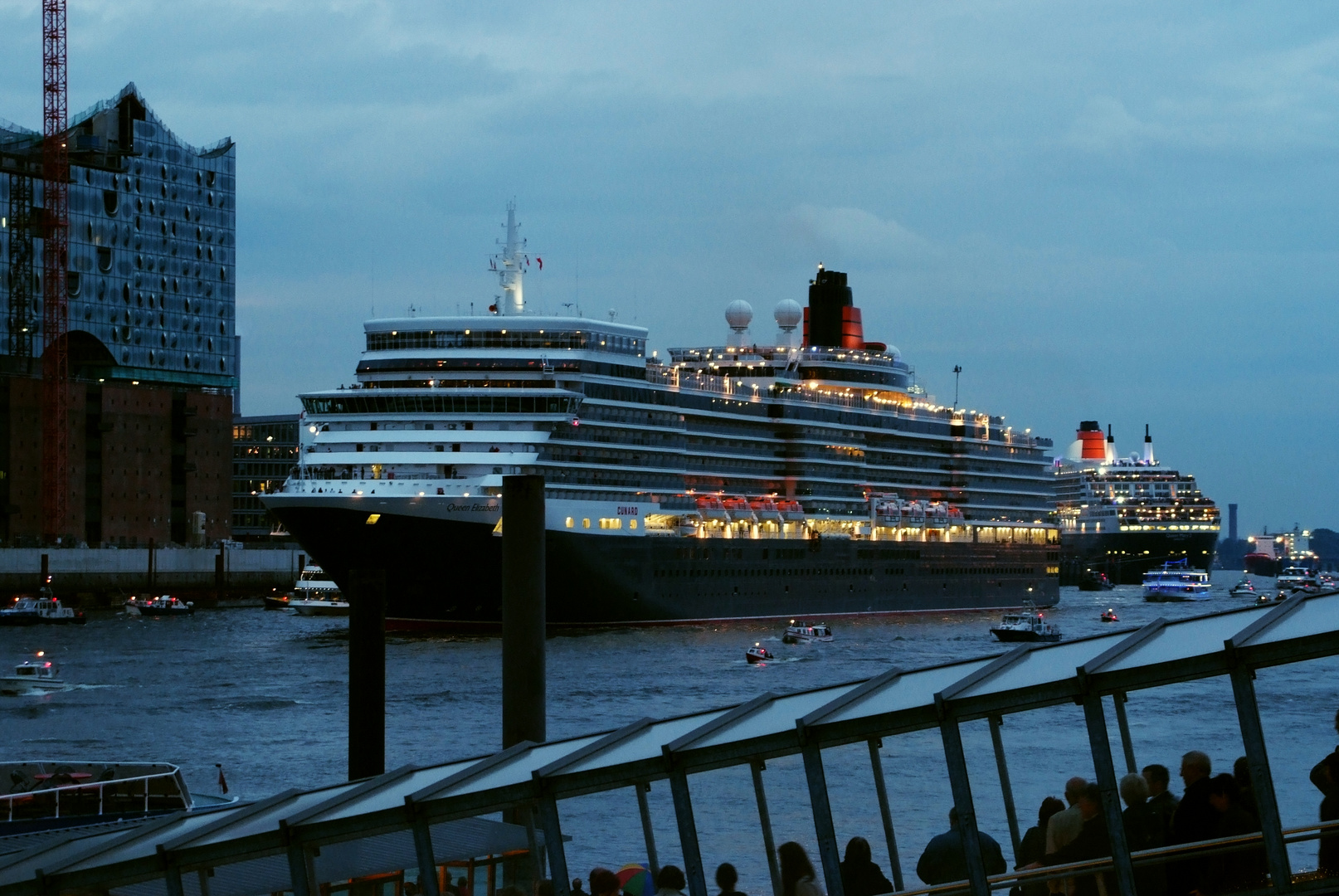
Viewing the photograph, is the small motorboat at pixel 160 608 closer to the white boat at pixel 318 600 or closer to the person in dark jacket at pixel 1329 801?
the white boat at pixel 318 600

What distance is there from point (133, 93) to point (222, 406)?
2087 centimetres

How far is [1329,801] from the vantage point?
745 cm

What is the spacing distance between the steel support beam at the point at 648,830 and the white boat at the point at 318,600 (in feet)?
256

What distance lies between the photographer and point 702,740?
8289mm

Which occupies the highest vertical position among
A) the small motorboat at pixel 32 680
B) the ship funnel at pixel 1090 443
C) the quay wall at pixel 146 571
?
the ship funnel at pixel 1090 443

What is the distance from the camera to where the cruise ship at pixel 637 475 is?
2461 inches

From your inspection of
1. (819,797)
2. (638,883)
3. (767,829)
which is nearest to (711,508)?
(638,883)

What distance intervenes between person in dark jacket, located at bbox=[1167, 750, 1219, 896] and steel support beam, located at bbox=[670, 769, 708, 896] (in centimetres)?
205

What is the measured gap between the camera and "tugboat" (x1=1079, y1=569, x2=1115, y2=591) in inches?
5881

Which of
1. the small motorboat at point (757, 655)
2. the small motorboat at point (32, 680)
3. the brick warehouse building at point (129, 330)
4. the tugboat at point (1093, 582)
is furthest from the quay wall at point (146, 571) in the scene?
the tugboat at point (1093, 582)

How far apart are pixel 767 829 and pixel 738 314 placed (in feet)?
272

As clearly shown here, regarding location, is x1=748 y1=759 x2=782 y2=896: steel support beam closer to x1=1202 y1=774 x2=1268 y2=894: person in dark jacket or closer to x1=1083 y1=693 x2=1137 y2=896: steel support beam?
x1=1083 y1=693 x2=1137 y2=896: steel support beam

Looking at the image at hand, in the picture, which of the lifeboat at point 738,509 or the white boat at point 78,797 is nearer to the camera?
the white boat at point 78,797

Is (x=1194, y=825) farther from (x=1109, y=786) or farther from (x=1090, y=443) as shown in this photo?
(x=1090, y=443)
